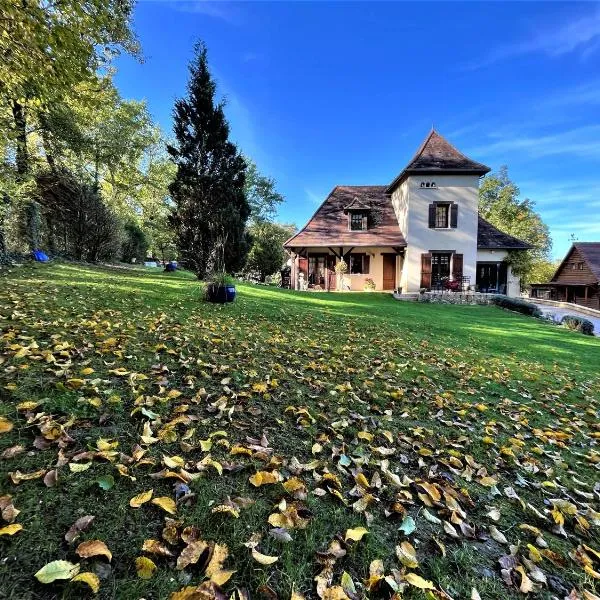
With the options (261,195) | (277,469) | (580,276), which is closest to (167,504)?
(277,469)

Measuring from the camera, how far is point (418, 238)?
1945 centimetres

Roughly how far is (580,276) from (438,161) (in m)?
23.7

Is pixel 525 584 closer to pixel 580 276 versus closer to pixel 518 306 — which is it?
pixel 518 306

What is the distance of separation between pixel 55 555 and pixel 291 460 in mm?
1309

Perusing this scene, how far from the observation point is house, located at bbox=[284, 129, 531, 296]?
19.3 meters

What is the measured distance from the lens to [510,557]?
1.75 metres

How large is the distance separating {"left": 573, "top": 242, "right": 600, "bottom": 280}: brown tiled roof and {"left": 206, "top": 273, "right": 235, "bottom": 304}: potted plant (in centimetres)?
3601

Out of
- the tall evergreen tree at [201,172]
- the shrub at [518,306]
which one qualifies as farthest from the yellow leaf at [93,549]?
the shrub at [518,306]

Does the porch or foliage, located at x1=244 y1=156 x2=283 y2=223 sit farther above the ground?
foliage, located at x1=244 y1=156 x2=283 y2=223

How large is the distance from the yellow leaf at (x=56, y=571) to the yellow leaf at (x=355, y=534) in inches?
45.7

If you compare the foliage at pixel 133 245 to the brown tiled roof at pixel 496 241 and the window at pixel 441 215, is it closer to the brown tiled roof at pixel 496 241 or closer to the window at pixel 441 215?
the window at pixel 441 215

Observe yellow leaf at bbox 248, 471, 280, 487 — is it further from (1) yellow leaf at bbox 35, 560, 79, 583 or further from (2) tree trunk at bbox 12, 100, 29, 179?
(2) tree trunk at bbox 12, 100, 29, 179

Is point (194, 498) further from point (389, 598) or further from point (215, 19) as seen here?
→ point (215, 19)

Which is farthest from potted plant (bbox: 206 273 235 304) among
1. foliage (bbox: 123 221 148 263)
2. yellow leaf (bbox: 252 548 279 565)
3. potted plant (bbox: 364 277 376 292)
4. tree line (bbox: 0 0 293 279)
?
foliage (bbox: 123 221 148 263)
